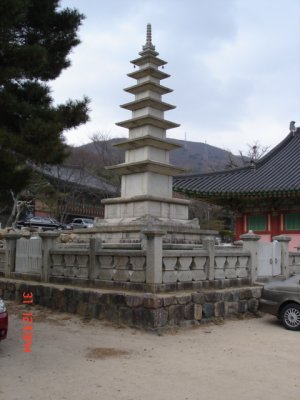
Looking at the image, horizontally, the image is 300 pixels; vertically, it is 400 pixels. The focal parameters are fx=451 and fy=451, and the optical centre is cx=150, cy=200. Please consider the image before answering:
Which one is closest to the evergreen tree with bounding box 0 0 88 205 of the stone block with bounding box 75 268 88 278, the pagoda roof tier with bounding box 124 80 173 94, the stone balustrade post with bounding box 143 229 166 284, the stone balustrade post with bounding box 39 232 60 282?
the stone balustrade post with bounding box 143 229 166 284

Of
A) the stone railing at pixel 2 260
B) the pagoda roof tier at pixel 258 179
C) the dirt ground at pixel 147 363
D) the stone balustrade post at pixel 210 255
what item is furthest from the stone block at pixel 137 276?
the pagoda roof tier at pixel 258 179

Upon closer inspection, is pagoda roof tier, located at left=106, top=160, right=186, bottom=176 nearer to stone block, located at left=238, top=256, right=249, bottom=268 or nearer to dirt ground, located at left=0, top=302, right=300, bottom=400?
stone block, located at left=238, top=256, right=249, bottom=268

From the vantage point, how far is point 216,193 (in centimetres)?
1694

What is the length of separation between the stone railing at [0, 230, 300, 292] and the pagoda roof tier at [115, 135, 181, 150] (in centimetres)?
435

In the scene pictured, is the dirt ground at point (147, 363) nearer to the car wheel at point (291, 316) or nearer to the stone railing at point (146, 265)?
the car wheel at point (291, 316)

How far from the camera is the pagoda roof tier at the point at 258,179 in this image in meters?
16.0

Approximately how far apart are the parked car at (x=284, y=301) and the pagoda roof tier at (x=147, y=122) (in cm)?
Result: 704

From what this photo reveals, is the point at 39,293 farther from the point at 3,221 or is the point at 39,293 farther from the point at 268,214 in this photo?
the point at 3,221

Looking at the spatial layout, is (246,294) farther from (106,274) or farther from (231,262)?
(106,274)

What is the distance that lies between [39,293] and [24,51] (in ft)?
20.7

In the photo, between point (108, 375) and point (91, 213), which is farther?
point (91, 213)

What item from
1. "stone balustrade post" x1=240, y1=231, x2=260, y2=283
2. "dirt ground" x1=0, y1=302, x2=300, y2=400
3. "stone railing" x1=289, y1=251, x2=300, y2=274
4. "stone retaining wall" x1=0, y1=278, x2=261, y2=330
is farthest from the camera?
"stone railing" x1=289, y1=251, x2=300, y2=274

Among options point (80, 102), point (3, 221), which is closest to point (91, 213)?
point (3, 221)

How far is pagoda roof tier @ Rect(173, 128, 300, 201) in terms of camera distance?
1595 cm
